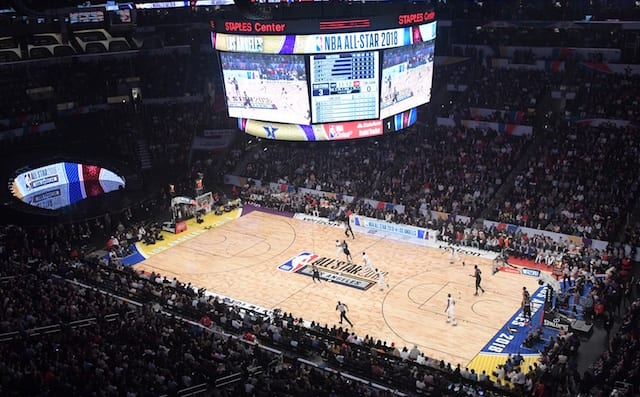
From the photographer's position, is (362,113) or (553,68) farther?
(553,68)

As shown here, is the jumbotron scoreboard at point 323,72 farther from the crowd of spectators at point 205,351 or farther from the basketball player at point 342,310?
the crowd of spectators at point 205,351

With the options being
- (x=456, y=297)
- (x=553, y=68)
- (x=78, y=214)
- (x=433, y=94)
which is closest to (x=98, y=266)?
(x=78, y=214)

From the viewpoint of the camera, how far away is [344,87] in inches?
1178

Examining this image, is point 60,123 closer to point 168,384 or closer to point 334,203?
point 334,203

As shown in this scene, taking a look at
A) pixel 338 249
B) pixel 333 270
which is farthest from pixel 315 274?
pixel 338 249

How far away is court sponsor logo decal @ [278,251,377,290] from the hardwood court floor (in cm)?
42

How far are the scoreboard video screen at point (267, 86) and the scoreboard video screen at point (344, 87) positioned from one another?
54 cm

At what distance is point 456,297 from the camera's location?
92.4 feet

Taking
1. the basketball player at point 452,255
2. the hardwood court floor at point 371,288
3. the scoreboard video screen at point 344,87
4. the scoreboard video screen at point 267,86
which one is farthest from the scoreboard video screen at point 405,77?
the hardwood court floor at point 371,288

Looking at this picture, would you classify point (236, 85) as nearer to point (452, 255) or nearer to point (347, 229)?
point (347, 229)

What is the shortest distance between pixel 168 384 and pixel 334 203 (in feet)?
67.4

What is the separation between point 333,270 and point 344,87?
834 cm

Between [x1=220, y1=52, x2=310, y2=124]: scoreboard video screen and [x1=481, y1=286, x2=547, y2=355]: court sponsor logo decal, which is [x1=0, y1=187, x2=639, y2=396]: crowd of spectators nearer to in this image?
[x1=481, y1=286, x2=547, y2=355]: court sponsor logo decal

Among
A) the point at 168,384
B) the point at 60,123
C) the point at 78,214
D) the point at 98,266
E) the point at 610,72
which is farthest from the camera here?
the point at 60,123
